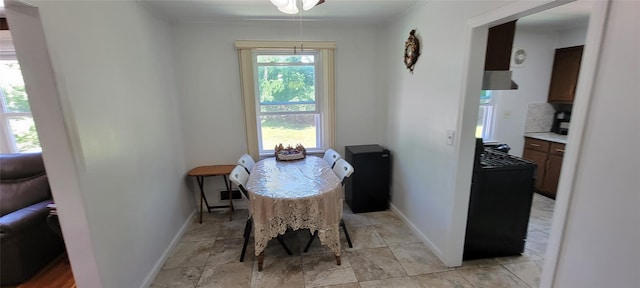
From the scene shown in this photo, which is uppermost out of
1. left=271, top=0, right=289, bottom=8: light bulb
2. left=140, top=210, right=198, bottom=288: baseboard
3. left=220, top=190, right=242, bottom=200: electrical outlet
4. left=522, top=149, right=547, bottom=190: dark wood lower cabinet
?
left=271, top=0, right=289, bottom=8: light bulb

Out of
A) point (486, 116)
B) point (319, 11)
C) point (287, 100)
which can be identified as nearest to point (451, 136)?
point (319, 11)

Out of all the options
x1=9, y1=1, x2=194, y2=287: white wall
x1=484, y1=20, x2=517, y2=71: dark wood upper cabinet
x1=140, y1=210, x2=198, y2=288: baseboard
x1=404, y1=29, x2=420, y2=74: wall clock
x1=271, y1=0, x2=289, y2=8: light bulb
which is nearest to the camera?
x1=9, y1=1, x2=194, y2=287: white wall

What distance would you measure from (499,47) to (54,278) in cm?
408

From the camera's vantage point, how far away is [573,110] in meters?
1.16

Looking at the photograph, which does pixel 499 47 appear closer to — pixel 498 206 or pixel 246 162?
pixel 498 206

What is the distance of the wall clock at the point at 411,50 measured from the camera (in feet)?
8.11

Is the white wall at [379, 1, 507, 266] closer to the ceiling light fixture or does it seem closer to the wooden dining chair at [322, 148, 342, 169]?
the wooden dining chair at [322, 148, 342, 169]

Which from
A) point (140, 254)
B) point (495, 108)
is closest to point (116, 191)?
point (140, 254)

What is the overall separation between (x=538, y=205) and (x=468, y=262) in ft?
6.38

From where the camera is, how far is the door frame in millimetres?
1093

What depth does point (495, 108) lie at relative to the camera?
3.72 m

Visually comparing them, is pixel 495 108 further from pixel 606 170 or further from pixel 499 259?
pixel 606 170

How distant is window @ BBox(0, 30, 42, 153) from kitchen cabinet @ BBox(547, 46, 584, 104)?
22.7ft

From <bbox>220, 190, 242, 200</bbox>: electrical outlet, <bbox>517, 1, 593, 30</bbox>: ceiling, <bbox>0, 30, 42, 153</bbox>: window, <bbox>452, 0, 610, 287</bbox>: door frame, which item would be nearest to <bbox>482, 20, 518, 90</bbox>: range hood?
<bbox>452, 0, 610, 287</bbox>: door frame
